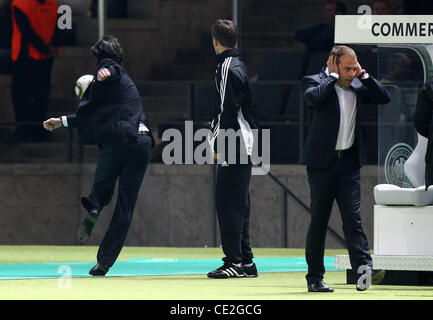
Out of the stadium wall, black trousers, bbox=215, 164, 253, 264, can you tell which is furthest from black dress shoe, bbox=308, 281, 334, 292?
the stadium wall

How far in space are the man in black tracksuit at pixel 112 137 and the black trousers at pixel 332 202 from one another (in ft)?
6.55

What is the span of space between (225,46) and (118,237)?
1.71m

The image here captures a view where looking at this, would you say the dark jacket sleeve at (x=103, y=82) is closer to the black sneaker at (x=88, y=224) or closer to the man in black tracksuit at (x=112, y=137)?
the man in black tracksuit at (x=112, y=137)

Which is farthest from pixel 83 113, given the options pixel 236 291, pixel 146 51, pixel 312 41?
pixel 146 51

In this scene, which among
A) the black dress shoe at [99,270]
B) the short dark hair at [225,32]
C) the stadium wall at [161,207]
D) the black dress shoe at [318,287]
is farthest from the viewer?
the stadium wall at [161,207]

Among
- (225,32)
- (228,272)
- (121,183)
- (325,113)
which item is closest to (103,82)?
(121,183)

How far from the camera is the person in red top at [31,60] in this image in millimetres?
18672

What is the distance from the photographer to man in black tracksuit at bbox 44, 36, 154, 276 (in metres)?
12.4

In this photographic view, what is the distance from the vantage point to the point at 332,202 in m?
10.9

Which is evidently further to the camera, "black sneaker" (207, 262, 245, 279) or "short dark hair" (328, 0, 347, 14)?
"short dark hair" (328, 0, 347, 14)

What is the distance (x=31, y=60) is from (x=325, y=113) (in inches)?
344

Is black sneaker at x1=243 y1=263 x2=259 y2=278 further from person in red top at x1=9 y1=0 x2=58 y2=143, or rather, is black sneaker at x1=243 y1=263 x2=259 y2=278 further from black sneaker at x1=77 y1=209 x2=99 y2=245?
person in red top at x1=9 y1=0 x2=58 y2=143

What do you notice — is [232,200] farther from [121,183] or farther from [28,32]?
[28,32]

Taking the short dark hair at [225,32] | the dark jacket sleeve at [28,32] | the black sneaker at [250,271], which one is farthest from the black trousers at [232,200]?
the dark jacket sleeve at [28,32]
